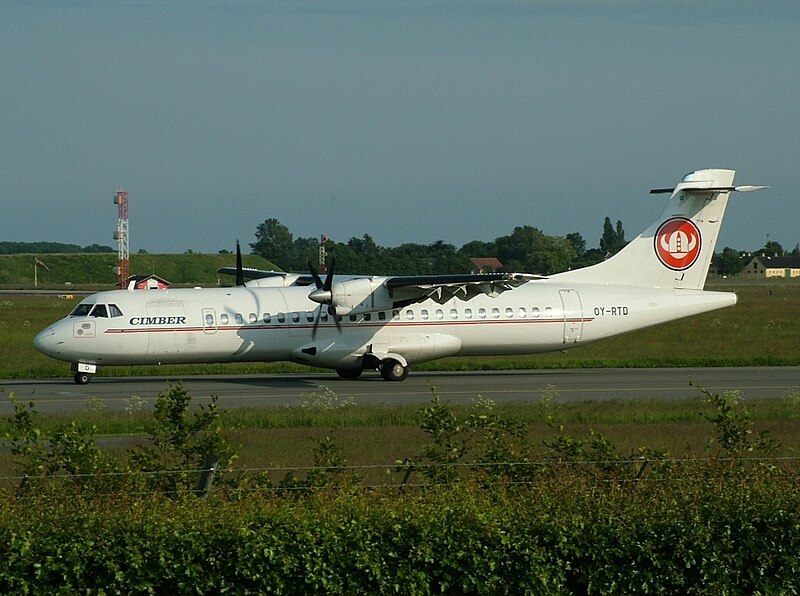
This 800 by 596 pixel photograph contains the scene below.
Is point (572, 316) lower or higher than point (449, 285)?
lower

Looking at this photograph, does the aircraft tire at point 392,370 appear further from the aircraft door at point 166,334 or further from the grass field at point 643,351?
the aircraft door at point 166,334

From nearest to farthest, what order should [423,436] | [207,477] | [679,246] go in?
1. [207,477]
2. [423,436]
3. [679,246]

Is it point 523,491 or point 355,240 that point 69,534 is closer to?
point 523,491

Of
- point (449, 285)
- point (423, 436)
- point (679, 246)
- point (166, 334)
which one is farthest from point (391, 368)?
point (423, 436)

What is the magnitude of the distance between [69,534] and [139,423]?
11.1 metres

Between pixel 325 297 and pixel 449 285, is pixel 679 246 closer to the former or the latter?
pixel 449 285

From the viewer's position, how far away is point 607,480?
10.1m

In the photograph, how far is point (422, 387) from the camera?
91.6 feet

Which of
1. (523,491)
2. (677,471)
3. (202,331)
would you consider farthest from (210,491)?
(202,331)

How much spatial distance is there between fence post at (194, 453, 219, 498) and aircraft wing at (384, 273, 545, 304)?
58.2ft

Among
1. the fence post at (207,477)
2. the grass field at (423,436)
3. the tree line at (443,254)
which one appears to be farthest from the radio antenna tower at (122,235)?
the fence post at (207,477)

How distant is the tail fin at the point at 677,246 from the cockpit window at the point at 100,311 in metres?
13.1

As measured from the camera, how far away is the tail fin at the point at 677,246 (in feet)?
103

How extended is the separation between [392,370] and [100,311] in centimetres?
794
